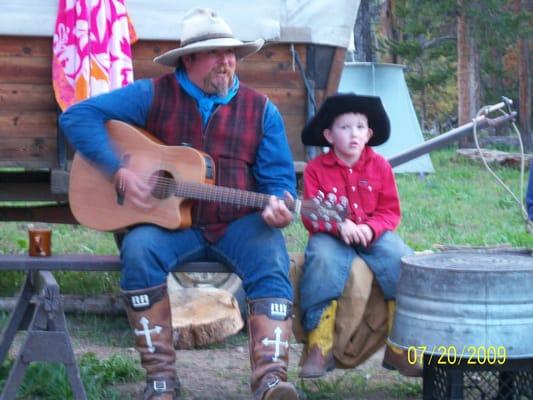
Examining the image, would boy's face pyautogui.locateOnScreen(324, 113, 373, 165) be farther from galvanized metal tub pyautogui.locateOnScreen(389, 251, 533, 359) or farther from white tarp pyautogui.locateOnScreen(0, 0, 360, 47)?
white tarp pyautogui.locateOnScreen(0, 0, 360, 47)

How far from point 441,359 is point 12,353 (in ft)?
8.68

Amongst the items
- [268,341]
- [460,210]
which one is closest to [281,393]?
[268,341]

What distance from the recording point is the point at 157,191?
15.2 feet

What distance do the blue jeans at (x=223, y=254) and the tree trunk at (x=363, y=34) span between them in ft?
51.1

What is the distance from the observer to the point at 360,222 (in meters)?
4.73

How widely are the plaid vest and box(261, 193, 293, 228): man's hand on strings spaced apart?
0.26m

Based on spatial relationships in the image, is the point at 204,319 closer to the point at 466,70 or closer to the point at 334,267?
the point at 334,267

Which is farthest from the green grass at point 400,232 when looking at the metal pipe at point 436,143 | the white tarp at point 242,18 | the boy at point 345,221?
the white tarp at point 242,18

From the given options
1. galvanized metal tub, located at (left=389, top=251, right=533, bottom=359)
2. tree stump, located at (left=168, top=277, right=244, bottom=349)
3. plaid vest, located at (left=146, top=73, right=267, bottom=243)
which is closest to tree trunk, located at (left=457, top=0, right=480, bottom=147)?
tree stump, located at (left=168, top=277, right=244, bottom=349)

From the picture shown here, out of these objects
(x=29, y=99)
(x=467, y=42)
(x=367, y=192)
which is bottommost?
(x=367, y=192)

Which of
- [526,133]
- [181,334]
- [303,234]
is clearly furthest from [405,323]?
[526,133]

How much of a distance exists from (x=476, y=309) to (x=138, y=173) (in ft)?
5.49

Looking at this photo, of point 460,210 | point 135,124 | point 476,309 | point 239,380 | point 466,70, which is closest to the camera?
point 476,309

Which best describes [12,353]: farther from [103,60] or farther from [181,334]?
[103,60]
